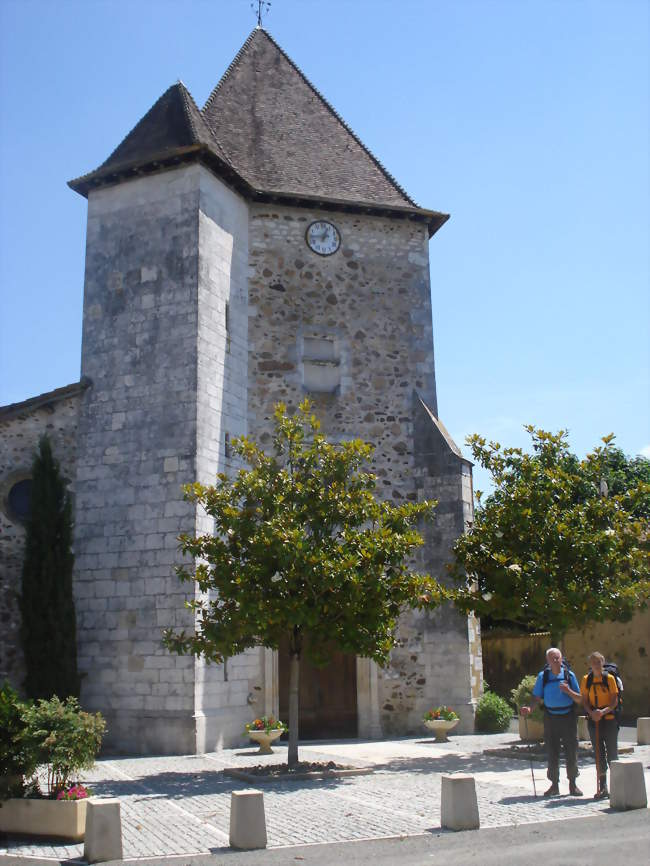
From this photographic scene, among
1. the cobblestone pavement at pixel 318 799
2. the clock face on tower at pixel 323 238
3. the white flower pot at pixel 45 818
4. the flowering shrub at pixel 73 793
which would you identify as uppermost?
the clock face on tower at pixel 323 238

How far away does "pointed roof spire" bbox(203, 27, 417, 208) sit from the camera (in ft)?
59.2

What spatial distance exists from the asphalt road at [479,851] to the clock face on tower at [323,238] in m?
12.4

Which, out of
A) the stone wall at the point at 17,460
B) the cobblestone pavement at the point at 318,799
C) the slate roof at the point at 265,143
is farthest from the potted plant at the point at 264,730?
the slate roof at the point at 265,143

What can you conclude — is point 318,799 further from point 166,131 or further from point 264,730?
point 166,131

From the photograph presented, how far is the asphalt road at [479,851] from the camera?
664cm

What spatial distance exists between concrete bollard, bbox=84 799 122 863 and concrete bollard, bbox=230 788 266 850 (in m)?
0.93

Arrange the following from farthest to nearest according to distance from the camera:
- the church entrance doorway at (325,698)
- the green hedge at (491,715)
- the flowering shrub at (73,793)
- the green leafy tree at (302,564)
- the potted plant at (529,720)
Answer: the church entrance doorway at (325,698) < the green hedge at (491,715) < the potted plant at (529,720) < the green leafy tree at (302,564) < the flowering shrub at (73,793)

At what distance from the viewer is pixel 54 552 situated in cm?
1456

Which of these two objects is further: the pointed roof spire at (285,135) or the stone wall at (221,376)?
the pointed roof spire at (285,135)

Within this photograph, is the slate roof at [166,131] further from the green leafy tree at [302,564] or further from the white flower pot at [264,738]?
the white flower pot at [264,738]

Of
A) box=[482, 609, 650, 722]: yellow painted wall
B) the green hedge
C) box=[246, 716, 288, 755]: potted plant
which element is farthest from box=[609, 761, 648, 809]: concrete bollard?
box=[482, 609, 650, 722]: yellow painted wall

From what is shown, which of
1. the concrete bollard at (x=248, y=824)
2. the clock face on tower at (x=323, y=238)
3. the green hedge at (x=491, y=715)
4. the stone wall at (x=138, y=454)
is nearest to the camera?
the concrete bollard at (x=248, y=824)

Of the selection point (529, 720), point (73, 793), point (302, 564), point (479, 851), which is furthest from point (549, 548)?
point (73, 793)

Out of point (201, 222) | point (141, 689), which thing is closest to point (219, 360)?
point (201, 222)
